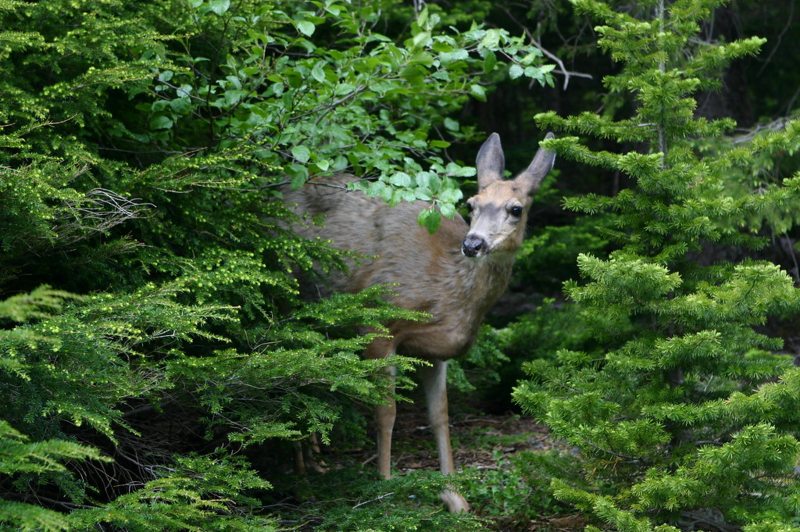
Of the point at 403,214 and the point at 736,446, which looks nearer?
the point at 736,446

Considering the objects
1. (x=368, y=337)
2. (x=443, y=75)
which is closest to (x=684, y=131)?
(x=443, y=75)

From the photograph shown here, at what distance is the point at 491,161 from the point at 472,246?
112 cm

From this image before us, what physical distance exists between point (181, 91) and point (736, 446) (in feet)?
12.3

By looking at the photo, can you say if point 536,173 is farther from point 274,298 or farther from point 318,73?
point 274,298

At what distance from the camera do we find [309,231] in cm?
766

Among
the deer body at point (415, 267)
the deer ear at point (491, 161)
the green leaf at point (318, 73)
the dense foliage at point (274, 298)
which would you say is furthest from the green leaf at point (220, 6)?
the deer ear at point (491, 161)

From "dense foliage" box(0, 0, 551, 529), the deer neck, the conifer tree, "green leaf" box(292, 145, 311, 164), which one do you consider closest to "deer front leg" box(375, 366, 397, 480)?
"dense foliage" box(0, 0, 551, 529)

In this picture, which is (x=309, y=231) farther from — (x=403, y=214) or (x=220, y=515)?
(x=220, y=515)

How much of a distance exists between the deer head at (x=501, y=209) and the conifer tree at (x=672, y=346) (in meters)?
0.99

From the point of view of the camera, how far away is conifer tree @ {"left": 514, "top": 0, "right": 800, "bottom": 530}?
5.15 metres

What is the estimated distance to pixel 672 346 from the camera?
17.3 ft

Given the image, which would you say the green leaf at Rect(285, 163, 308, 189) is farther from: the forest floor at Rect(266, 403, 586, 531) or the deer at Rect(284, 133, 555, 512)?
the forest floor at Rect(266, 403, 586, 531)

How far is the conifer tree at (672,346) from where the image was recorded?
16.9ft

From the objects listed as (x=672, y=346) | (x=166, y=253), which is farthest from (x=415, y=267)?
(x=672, y=346)
